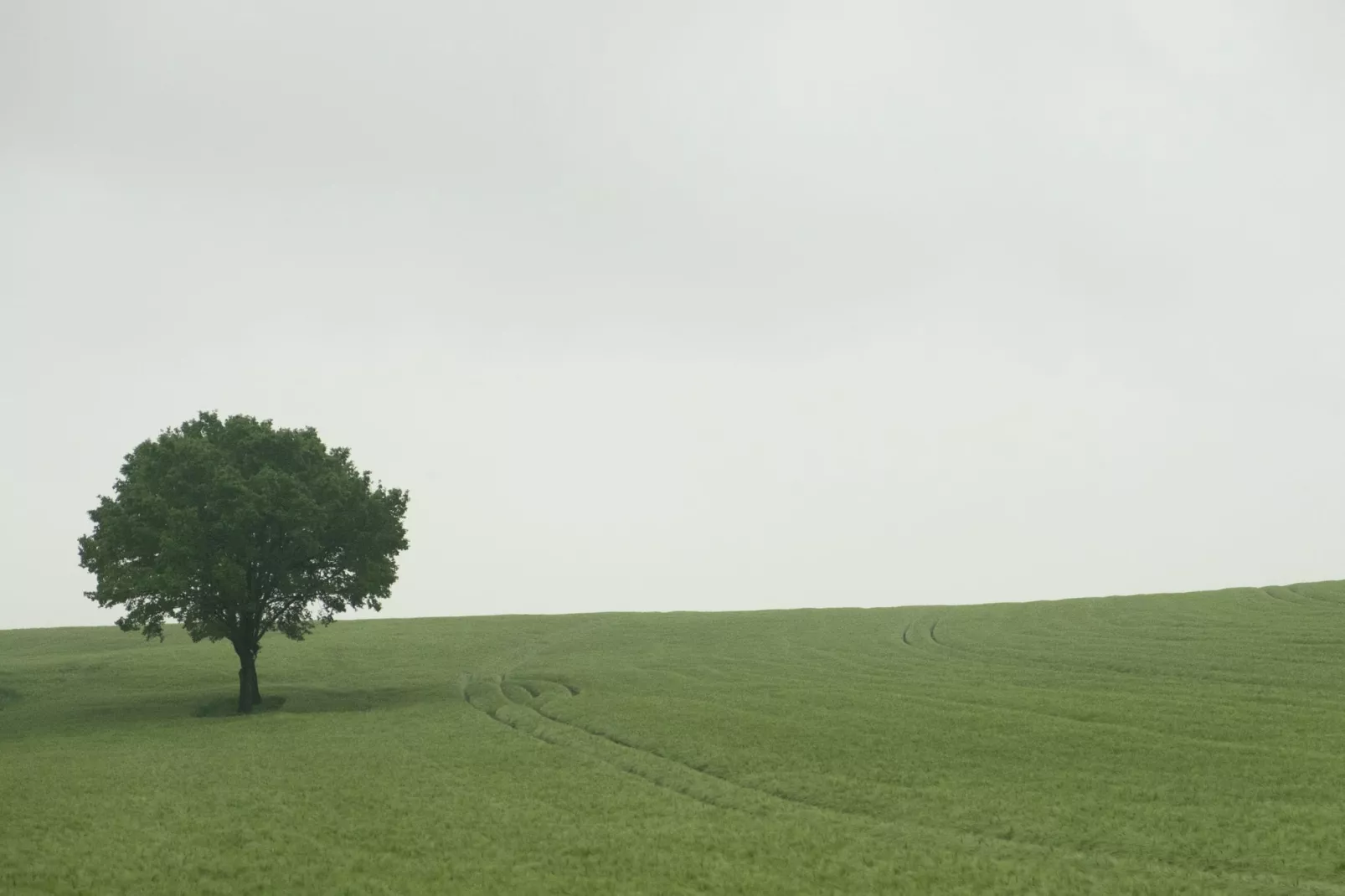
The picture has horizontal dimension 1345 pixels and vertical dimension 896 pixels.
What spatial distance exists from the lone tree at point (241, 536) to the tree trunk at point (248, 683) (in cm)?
10

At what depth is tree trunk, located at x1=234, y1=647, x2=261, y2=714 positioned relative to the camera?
5509 centimetres

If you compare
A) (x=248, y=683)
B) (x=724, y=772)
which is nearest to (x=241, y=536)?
(x=248, y=683)

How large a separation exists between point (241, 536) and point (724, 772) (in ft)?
106

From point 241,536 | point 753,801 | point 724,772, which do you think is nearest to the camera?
point 753,801

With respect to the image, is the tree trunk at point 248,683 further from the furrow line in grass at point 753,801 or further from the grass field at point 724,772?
the furrow line in grass at point 753,801

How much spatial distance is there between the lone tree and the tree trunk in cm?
10

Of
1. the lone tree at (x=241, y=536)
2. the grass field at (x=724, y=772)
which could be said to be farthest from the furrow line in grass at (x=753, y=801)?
the lone tree at (x=241, y=536)

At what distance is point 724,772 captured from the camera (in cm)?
3366

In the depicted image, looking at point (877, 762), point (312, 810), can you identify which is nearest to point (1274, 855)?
point (877, 762)

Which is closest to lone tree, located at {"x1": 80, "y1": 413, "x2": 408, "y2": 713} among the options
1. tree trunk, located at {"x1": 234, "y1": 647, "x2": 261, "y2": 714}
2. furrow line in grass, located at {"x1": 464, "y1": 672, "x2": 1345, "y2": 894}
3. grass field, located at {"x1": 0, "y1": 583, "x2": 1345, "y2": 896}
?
tree trunk, located at {"x1": 234, "y1": 647, "x2": 261, "y2": 714}

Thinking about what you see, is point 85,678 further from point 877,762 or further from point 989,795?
point 989,795

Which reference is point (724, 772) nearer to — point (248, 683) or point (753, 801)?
point (753, 801)

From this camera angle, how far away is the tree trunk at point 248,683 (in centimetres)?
5509

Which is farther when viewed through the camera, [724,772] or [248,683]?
[248,683]
